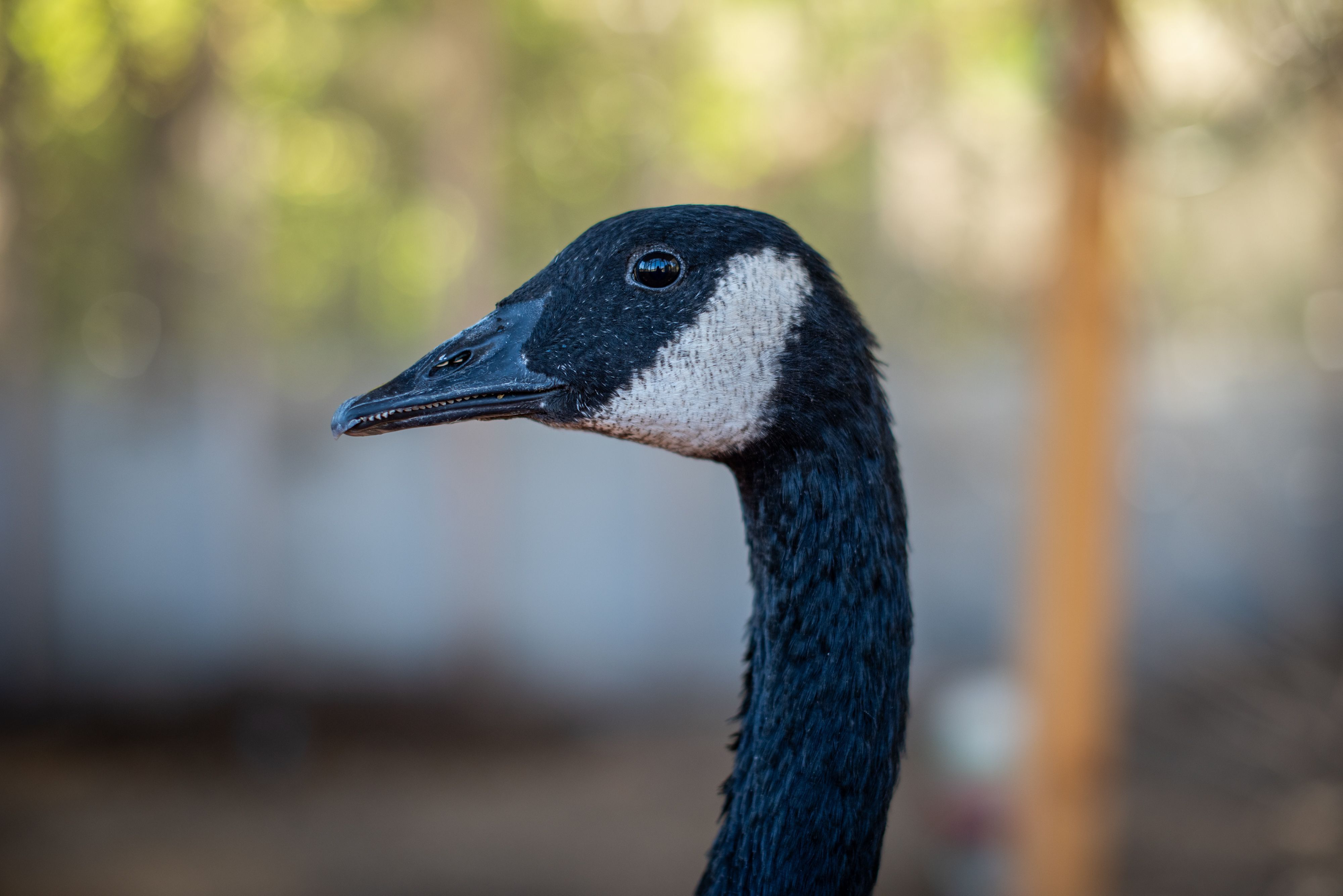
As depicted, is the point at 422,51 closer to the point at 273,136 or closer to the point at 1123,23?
the point at 273,136

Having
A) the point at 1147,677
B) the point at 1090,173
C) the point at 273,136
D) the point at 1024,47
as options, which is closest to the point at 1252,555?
the point at 1147,677

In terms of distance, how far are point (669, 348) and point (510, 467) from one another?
6348mm

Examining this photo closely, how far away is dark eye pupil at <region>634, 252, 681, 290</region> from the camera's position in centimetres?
146

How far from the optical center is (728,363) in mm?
1447

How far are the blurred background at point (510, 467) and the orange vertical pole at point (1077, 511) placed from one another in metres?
0.84

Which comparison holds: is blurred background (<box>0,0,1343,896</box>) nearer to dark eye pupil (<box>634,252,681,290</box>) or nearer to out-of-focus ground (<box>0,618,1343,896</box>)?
out-of-focus ground (<box>0,618,1343,896</box>)

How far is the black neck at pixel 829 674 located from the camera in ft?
4.74

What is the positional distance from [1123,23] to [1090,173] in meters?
0.47

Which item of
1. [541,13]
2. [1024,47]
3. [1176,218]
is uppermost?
[541,13]

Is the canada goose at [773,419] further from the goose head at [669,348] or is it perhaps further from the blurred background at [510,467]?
the blurred background at [510,467]

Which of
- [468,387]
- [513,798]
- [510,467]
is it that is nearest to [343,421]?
[468,387]

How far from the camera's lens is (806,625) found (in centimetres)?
149

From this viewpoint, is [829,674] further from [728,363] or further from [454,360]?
[454,360]

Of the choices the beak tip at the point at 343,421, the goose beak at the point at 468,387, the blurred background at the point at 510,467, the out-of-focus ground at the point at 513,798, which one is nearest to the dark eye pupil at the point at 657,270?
the goose beak at the point at 468,387
